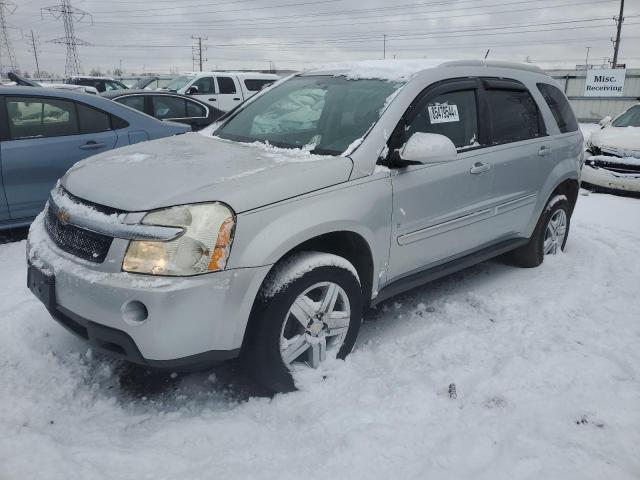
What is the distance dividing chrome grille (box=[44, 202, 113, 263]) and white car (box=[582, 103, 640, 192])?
8.04 metres

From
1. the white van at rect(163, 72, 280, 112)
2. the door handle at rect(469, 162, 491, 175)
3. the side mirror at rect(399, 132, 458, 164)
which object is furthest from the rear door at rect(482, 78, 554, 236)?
the white van at rect(163, 72, 280, 112)

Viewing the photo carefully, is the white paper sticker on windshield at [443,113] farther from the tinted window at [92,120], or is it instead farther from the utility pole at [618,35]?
the utility pole at [618,35]

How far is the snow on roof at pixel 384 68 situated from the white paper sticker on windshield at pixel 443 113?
260mm

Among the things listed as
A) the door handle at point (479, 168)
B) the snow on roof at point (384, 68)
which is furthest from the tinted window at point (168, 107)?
the door handle at point (479, 168)

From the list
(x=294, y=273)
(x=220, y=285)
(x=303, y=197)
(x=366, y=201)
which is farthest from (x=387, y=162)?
(x=220, y=285)

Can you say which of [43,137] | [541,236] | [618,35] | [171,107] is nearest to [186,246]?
[541,236]

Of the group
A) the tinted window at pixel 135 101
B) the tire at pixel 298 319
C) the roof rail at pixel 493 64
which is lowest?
the tire at pixel 298 319

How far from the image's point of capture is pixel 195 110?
9711mm

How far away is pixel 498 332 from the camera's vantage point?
11.5 feet

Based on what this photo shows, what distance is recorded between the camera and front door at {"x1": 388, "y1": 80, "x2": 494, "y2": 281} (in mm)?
3154

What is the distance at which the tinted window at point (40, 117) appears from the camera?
4.96m

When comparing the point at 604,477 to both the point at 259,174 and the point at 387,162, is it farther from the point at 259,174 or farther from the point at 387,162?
the point at 259,174

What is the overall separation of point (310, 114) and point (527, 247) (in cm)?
240

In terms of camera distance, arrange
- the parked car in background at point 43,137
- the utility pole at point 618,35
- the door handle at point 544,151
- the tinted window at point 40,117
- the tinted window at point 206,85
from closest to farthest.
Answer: the door handle at point 544,151, the parked car in background at point 43,137, the tinted window at point 40,117, the tinted window at point 206,85, the utility pole at point 618,35
